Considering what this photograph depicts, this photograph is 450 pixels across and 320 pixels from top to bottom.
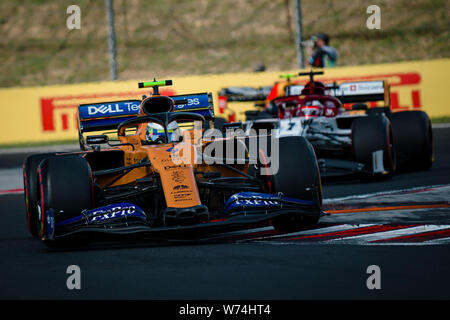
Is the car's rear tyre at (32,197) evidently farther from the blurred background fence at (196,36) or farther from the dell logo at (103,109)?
the blurred background fence at (196,36)

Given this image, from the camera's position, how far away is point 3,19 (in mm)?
34438

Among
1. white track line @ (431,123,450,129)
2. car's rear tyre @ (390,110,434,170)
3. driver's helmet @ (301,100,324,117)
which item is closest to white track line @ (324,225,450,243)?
car's rear tyre @ (390,110,434,170)

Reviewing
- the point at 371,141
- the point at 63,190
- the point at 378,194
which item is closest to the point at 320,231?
the point at 63,190

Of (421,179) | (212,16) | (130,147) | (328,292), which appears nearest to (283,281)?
(328,292)

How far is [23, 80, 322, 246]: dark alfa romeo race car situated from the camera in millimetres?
6828

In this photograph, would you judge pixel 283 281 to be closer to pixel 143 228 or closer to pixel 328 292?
pixel 328 292

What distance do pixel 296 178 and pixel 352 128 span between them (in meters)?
3.95

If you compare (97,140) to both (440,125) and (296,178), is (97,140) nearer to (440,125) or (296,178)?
(296,178)

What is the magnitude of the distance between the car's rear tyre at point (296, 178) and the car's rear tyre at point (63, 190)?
1.55 metres

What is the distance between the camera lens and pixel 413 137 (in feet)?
39.8

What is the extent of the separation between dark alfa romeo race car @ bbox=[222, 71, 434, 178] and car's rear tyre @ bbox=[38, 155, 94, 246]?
141 inches

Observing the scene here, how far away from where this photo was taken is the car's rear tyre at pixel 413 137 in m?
12.1

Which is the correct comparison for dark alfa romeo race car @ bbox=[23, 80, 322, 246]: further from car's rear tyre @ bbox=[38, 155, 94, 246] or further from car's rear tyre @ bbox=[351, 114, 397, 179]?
car's rear tyre @ bbox=[351, 114, 397, 179]

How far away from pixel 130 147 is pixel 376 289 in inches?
160
